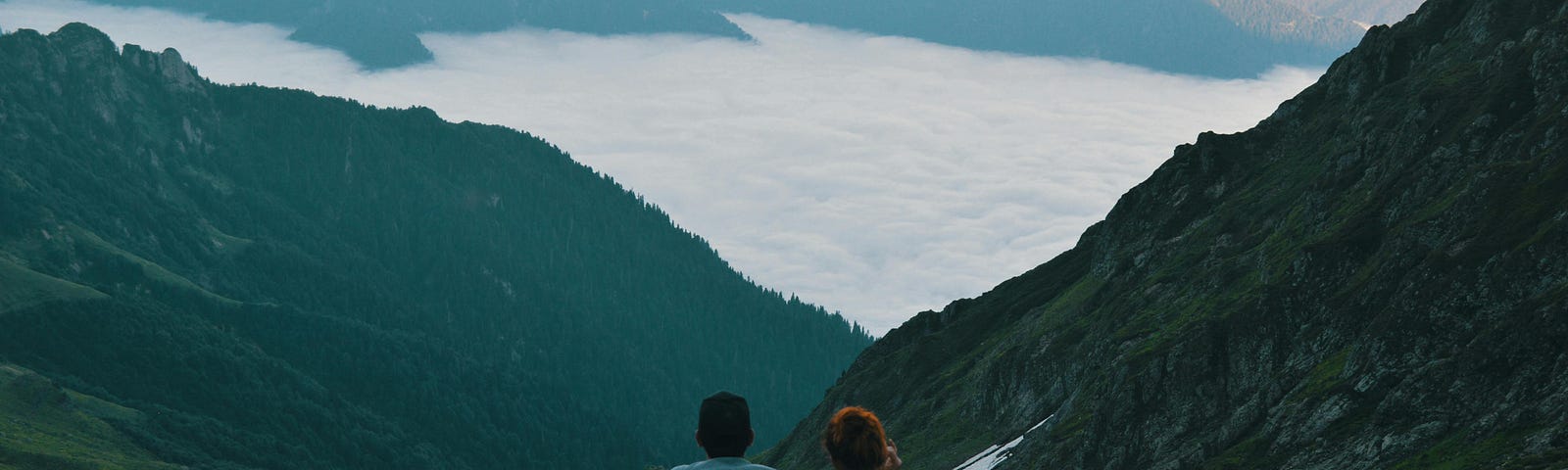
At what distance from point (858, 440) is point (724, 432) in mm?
2110

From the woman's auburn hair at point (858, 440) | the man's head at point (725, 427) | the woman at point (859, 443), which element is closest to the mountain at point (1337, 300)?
the woman at point (859, 443)

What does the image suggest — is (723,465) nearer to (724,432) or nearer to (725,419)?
(724,432)

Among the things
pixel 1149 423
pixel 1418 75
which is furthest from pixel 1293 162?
pixel 1149 423

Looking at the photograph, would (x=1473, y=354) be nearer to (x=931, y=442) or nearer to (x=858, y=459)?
(x=858, y=459)

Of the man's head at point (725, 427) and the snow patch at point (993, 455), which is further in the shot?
the snow patch at point (993, 455)

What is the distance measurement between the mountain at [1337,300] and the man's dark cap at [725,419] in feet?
145

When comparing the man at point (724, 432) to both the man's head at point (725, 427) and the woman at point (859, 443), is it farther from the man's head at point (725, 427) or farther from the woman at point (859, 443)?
the woman at point (859, 443)

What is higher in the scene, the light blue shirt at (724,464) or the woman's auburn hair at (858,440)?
the woman's auburn hair at (858,440)

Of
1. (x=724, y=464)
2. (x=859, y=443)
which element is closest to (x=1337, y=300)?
(x=859, y=443)

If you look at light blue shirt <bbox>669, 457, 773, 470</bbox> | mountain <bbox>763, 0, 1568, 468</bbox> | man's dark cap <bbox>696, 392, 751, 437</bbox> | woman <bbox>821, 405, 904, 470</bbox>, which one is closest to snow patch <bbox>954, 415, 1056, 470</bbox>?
mountain <bbox>763, 0, 1568, 468</bbox>

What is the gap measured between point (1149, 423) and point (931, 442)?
154 ft

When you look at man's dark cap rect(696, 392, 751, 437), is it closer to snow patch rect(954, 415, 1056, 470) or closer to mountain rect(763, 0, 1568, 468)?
mountain rect(763, 0, 1568, 468)

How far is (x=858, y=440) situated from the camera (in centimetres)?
2733

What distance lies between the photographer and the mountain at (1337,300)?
245 feet
